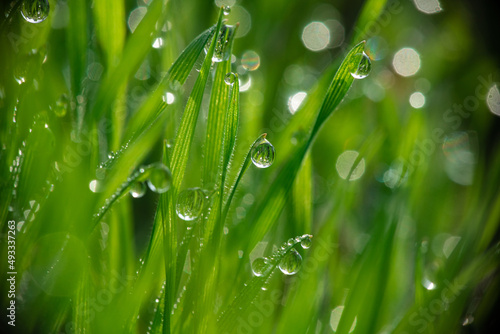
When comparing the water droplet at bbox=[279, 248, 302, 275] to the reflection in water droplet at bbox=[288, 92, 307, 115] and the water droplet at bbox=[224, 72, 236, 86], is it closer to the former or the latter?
the water droplet at bbox=[224, 72, 236, 86]

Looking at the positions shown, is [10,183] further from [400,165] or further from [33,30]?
[400,165]

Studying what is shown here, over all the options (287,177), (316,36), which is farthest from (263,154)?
(316,36)

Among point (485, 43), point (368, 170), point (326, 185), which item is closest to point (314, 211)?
point (326, 185)

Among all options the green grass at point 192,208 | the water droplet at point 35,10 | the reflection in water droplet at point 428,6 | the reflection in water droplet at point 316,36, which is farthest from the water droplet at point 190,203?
the reflection in water droplet at point 428,6

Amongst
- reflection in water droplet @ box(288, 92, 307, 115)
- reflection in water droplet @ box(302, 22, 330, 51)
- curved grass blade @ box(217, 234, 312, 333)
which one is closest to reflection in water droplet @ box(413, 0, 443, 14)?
reflection in water droplet @ box(302, 22, 330, 51)

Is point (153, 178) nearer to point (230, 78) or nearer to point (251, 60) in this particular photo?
point (230, 78)

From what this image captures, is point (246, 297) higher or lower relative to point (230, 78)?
lower

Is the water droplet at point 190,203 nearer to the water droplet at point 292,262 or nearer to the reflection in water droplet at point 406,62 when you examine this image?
the water droplet at point 292,262
